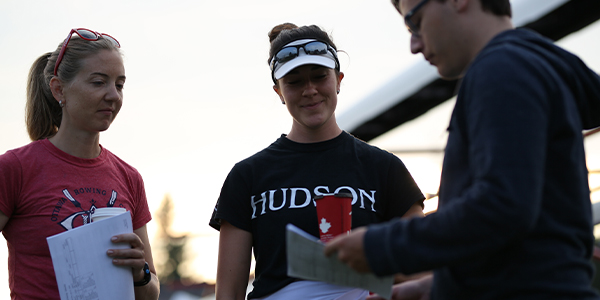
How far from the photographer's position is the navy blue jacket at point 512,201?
1.30 m

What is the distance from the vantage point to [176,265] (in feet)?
216

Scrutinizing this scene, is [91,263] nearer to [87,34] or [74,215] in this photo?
[74,215]

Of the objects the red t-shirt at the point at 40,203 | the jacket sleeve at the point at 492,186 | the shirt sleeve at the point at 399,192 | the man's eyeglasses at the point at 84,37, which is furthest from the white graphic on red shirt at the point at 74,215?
the jacket sleeve at the point at 492,186

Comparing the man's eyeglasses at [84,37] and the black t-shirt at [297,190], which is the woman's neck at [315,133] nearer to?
the black t-shirt at [297,190]

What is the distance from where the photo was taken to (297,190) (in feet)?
8.40

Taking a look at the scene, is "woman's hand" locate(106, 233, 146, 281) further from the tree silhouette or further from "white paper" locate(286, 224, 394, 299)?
the tree silhouette

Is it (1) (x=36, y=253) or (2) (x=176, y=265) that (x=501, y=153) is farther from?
(2) (x=176, y=265)

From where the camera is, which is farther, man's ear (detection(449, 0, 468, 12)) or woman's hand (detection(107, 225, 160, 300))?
woman's hand (detection(107, 225, 160, 300))

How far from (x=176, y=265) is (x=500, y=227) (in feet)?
222

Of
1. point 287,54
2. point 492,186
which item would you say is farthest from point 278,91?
point 492,186

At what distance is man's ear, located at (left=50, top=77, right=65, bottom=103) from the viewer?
2882 mm

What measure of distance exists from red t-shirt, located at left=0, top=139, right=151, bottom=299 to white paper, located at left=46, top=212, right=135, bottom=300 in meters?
0.23

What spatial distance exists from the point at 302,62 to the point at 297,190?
0.60 m

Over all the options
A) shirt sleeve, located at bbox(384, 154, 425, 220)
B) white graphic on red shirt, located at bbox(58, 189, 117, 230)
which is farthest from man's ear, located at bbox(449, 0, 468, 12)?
white graphic on red shirt, located at bbox(58, 189, 117, 230)
